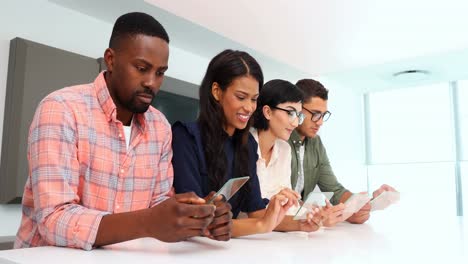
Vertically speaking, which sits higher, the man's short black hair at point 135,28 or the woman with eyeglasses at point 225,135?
the man's short black hair at point 135,28

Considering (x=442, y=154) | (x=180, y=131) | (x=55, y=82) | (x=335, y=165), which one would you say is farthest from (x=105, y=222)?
(x=442, y=154)

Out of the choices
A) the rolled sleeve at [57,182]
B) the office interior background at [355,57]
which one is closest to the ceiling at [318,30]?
the office interior background at [355,57]

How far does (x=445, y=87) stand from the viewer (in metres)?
5.66

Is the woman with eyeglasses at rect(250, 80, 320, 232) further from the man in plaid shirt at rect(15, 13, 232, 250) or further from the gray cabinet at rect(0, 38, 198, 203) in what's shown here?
the gray cabinet at rect(0, 38, 198, 203)

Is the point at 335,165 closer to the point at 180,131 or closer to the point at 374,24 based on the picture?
the point at 374,24

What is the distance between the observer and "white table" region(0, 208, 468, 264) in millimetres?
783

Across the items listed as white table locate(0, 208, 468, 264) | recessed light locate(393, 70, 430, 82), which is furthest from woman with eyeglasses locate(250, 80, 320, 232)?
recessed light locate(393, 70, 430, 82)

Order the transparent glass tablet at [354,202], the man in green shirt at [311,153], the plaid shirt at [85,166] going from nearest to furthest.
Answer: the plaid shirt at [85,166] < the transparent glass tablet at [354,202] < the man in green shirt at [311,153]

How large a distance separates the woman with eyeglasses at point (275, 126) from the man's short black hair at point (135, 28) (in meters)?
0.77

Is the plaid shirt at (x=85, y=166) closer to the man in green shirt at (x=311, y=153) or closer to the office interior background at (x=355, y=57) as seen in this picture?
the man in green shirt at (x=311, y=153)

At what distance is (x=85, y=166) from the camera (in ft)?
3.44

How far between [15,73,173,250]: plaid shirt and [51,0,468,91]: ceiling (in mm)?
1884

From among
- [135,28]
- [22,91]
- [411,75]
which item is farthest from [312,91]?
[411,75]

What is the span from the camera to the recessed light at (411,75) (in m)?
4.98
